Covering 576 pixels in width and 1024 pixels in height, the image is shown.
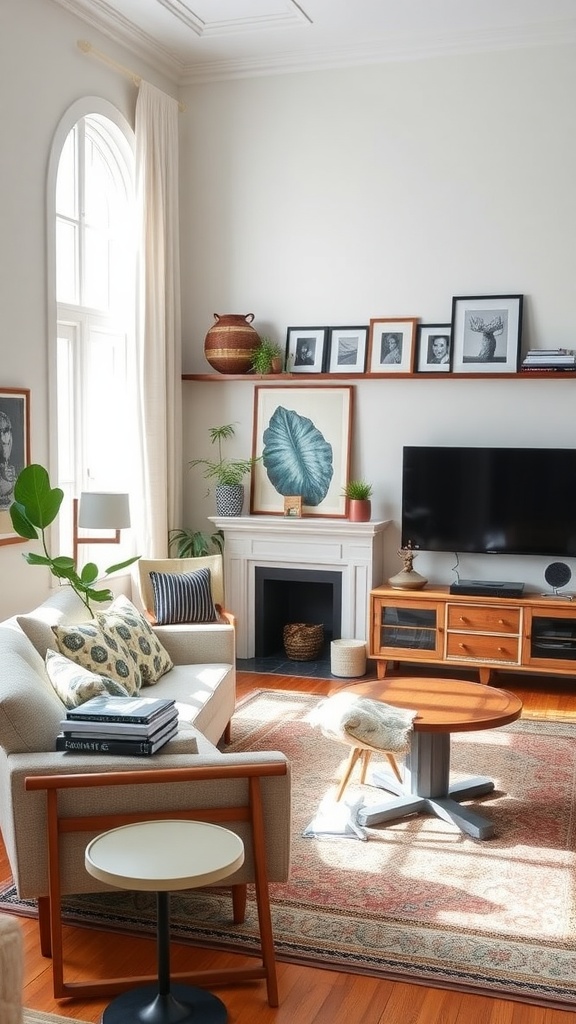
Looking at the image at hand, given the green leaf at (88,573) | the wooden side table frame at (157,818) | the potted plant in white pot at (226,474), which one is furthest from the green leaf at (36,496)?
the potted plant in white pot at (226,474)

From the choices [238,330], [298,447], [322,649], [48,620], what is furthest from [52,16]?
[322,649]

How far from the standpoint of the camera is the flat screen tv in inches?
255

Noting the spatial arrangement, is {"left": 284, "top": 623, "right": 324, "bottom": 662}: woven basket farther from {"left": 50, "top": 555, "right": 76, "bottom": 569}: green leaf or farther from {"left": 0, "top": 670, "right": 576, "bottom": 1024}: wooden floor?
{"left": 0, "top": 670, "right": 576, "bottom": 1024}: wooden floor

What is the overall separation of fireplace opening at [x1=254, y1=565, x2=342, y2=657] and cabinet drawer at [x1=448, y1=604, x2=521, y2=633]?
84cm

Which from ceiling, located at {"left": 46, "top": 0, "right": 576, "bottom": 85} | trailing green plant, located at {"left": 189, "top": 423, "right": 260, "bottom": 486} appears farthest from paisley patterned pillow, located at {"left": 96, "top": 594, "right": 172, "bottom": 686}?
ceiling, located at {"left": 46, "top": 0, "right": 576, "bottom": 85}

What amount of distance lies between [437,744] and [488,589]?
2.29m

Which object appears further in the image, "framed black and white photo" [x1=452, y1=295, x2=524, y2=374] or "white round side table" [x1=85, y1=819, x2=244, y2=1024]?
"framed black and white photo" [x1=452, y1=295, x2=524, y2=374]

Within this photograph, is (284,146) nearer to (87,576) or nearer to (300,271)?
(300,271)

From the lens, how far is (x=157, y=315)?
22.8ft

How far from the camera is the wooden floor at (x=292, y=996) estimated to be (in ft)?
9.34

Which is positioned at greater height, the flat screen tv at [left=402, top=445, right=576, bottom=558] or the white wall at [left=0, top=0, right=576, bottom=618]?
the white wall at [left=0, top=0, right=576, bottom=618]

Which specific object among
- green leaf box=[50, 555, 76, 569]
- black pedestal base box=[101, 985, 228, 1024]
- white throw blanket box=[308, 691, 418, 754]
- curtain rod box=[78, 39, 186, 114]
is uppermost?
curtain rod box=[78, 39, 186, 114]

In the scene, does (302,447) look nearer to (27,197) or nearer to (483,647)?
(483,647)

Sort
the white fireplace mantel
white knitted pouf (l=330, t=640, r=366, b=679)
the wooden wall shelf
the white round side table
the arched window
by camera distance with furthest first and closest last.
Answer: the white fireplace mantel → white knitted pouf (l=330, t=640, r=366, b=679) → the wooden wall shelf → the arched window → the white round side table
